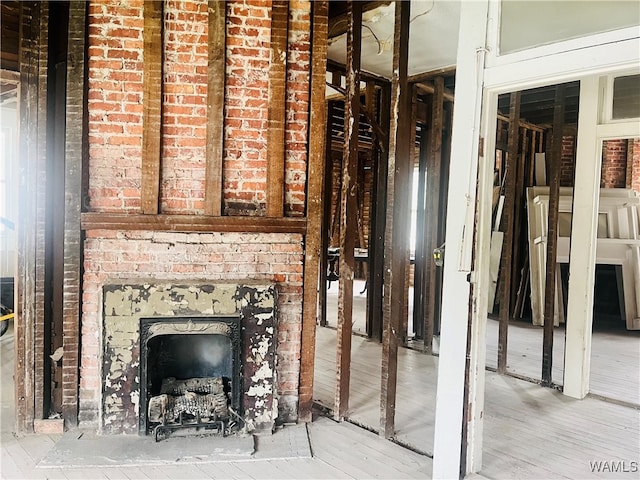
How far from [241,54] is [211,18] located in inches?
10.6

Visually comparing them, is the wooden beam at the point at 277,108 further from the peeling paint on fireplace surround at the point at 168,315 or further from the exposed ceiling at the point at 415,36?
the exposed ceiling at the point at 415,36

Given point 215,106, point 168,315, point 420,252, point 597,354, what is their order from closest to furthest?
point 168,315 < point 215,106 < point 597,354 < point 420,252

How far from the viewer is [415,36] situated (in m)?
3.86

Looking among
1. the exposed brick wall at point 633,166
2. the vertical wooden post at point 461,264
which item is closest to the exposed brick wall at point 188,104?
the vertical wooden post at point 461,264

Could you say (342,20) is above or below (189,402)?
above

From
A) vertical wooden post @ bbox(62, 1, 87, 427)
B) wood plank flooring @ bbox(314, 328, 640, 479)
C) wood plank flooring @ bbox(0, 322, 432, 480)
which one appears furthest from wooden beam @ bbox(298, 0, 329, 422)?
vertical wooden post @ bbox(62, 1, 87, 427)

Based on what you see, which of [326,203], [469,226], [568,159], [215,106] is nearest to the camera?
[469,226]

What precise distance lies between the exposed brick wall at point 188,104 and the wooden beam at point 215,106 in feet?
0.16

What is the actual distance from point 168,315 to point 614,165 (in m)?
7.13

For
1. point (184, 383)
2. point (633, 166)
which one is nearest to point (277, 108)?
point (184, 383)

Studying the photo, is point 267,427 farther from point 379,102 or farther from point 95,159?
point 379,102

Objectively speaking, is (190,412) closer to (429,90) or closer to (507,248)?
(507,248)

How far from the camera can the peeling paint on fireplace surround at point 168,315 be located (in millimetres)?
2695

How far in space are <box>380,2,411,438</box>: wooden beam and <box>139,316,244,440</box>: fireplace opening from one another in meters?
0.94
